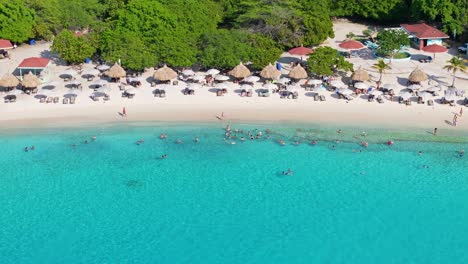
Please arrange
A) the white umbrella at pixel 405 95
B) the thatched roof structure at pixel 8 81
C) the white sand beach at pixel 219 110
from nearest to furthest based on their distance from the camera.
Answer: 1. the white sand beach at pixel 219 110
2. the white umbrella at pixel 405 95
3. the thatched roof structure at pixel 8 81

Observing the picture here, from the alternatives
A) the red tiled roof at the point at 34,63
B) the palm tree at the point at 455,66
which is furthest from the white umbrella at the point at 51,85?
the palm tree at the point at 455,66

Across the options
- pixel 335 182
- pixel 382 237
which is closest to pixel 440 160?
pixel 335 182

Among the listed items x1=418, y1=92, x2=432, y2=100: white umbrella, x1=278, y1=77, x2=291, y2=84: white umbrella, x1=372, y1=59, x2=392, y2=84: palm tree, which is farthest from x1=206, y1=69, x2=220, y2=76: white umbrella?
x1=418, y1=92, x2=432, y2=100: white umbrella

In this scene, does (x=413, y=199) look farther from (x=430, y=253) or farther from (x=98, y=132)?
(x=98, y=132)

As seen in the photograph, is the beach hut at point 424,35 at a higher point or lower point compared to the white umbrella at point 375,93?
higher

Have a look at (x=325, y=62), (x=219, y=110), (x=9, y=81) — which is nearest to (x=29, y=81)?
(x=9, y=81)

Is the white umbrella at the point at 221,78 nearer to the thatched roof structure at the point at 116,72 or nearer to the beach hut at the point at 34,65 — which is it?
the thatched roof structure at the point at 116,72

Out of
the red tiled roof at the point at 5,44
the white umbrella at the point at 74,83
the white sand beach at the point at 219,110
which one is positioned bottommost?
the white sand beach at the point at 219,110
